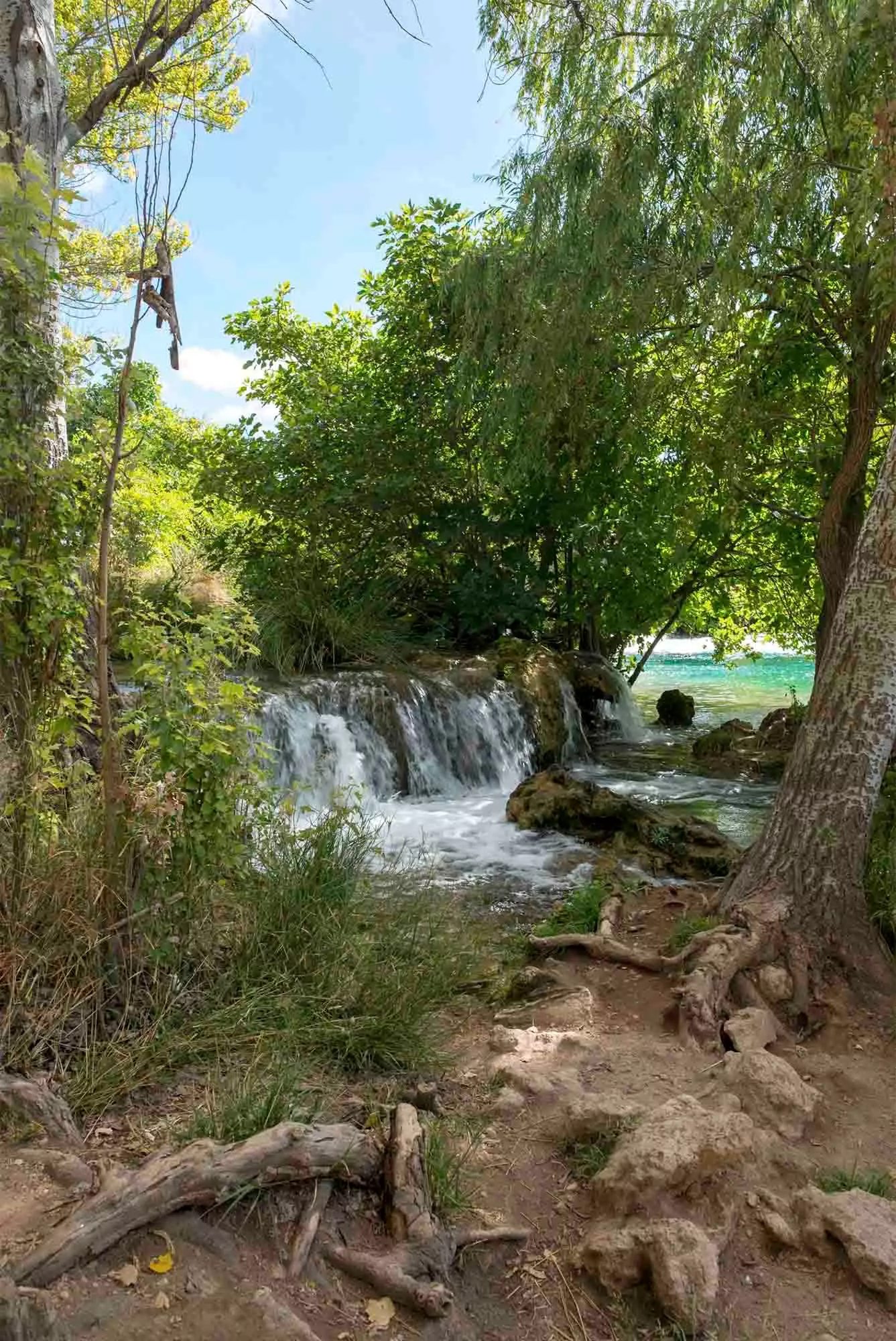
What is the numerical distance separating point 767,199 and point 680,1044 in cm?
545

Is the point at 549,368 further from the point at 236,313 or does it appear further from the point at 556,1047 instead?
the point at 556,1047

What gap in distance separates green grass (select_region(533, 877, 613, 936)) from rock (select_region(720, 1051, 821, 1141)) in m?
1.66

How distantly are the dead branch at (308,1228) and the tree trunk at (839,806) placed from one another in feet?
6.67

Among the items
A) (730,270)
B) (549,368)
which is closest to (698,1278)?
(730,270)

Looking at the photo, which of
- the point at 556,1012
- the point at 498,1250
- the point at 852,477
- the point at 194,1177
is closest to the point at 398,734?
the point at 852,477

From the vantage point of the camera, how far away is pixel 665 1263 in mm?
2416

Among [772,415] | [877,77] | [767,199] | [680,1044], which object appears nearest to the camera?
[680,1044]

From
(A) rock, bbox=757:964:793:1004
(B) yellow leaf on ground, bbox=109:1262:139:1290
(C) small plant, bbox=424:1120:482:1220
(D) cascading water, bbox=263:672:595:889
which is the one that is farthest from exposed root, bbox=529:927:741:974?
(B) yellow leaf on ground, bbox=109:1262:139:1290

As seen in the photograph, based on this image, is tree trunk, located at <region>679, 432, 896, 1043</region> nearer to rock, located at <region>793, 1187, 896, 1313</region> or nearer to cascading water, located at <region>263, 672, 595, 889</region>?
rock, located at <region>793, 1187, 896, 1313</region>

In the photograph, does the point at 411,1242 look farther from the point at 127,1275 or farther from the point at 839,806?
the point at 839,806

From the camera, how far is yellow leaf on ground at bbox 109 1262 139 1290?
2.03 m

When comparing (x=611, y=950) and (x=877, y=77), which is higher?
(x=877, y=77)

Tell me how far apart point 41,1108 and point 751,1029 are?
2.53 m

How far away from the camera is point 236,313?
12094 millimetres
